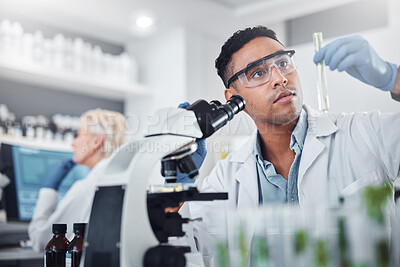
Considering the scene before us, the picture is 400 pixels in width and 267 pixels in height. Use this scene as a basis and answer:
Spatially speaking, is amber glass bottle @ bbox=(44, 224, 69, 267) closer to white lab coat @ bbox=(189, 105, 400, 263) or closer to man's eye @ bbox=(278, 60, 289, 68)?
white lab coat @ bbox=(189, 105, 400, 263)

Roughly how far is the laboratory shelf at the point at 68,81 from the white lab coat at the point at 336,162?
2234mm

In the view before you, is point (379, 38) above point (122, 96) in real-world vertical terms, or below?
below

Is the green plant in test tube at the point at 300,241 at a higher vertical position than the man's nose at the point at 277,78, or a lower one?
lower

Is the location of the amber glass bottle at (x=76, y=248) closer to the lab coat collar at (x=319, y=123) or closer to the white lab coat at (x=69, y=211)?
the lab coat collar at (x=319, y=123)

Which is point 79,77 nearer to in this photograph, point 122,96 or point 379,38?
point 122,96

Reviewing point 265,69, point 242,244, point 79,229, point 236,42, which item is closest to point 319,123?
point 265,69

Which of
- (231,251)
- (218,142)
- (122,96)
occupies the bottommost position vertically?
(231,251)

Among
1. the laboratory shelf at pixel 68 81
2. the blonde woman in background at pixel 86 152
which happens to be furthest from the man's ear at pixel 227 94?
the laboratory shelf at pixel 68 81

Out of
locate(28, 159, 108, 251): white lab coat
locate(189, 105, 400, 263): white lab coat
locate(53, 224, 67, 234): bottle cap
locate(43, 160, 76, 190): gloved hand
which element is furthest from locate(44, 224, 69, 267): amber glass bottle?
locate(43, 160, 76, 190): gloved hand

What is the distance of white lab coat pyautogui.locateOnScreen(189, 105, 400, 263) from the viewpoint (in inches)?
44.9

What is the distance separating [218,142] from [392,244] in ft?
2.72

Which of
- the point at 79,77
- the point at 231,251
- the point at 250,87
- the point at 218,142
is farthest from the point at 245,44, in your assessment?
the point at 79,77

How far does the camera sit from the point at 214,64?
1461 millimetres

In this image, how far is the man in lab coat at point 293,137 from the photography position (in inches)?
45.9
